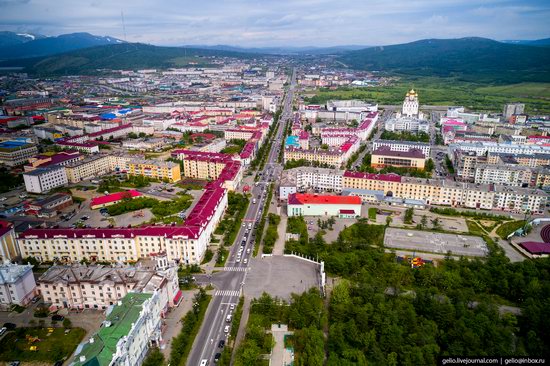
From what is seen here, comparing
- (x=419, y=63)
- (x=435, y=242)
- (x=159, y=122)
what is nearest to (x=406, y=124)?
(x=435, y=242)

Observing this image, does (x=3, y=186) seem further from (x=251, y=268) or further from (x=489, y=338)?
(x=489, y=338)

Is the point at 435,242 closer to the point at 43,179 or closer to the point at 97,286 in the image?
the point at 97,286

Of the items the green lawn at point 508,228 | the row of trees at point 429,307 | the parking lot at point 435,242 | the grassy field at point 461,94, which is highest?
the grassy field at point 461,94

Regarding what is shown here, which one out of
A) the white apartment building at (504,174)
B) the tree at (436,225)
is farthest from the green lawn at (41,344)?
the white apartment building at (504,174)

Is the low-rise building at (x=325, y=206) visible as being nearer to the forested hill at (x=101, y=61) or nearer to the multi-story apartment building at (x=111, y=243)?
the multi-story apartment building at (x=111, y=243)

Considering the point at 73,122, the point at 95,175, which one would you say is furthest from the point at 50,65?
the point at 95,175
